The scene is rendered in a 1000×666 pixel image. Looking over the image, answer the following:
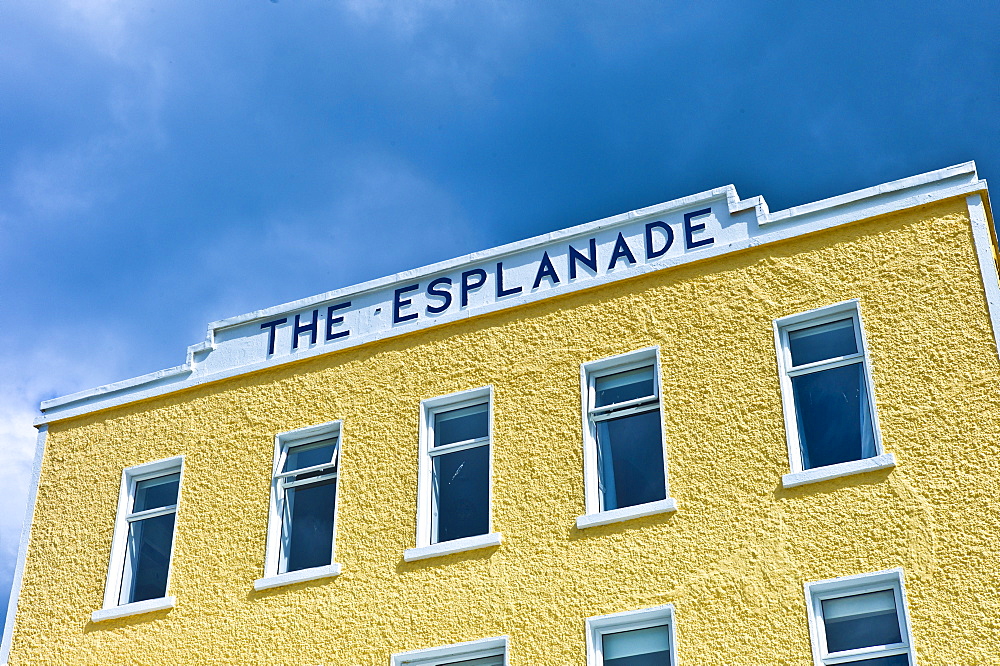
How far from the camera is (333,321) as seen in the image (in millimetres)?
17703

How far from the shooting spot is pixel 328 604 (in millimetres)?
15477

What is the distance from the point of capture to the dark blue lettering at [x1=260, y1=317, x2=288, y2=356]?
1791 centimetres

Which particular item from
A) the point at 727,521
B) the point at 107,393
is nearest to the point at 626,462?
the point at 727,521

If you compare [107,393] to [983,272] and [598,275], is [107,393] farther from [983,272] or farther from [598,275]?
[983,272]

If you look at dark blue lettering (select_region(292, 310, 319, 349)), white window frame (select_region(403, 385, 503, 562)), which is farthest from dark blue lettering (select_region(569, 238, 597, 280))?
dark blue lettering (select_region(292, 310, 319, 349))

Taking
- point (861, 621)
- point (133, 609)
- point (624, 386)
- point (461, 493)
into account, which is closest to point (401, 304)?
point (461, 493)

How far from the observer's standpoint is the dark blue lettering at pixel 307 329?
58.2ft

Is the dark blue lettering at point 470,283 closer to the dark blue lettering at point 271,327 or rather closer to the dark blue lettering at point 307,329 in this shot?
the dark blue lettering at point 307,329

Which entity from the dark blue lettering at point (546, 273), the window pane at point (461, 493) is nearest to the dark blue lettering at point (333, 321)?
the window pane at point (461, 493)

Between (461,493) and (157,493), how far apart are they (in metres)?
4.22

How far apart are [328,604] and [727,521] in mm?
4447

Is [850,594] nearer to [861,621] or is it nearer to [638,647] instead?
[861,621]

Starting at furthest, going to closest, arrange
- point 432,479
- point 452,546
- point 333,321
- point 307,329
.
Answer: point 307,329 → point 333,321 → point 432,479 → point 452,546

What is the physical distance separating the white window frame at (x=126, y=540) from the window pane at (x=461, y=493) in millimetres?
3270
